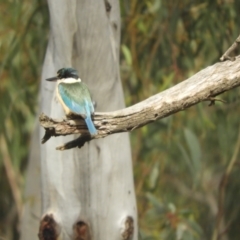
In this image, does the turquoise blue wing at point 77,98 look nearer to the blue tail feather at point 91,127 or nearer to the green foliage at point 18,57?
the blue tail feather at point 91,127

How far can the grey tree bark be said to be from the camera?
252cm

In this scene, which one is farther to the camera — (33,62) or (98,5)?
(33,62)

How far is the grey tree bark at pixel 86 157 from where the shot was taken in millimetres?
2516

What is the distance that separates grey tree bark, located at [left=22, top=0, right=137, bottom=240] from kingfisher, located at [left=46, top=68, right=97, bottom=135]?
161 mm

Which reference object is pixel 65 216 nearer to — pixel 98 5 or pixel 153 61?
pixel 98 5

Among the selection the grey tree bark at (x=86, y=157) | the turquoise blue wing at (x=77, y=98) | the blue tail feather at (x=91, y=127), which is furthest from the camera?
the grey tree bark at (x=86, y=157)

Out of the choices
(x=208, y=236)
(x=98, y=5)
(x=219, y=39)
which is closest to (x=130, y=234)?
(x=98, y=5)

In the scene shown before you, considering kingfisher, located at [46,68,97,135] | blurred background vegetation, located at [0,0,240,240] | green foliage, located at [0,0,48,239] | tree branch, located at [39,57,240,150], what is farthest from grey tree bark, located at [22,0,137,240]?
green foliage, located at [0,0,48,239]

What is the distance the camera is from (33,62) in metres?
3.93

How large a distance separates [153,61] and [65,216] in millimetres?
1673

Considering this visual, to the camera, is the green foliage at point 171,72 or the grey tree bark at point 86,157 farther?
the green foliage at point 171,72

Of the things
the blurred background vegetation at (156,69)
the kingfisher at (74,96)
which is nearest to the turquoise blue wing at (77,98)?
the kingfisher at (74,96)

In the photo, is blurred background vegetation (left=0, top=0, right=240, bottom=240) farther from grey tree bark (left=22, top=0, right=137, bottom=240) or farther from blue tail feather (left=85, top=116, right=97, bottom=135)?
blue tail feather (left=85, top=116, right=97, bottom=135)

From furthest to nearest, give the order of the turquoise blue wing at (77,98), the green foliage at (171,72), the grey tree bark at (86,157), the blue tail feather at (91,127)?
the green foliage at (171,72) → the grey tree bark at (86,157) → the turquoise blue wing at (77,98) → the blue tail feather at (91,127)
